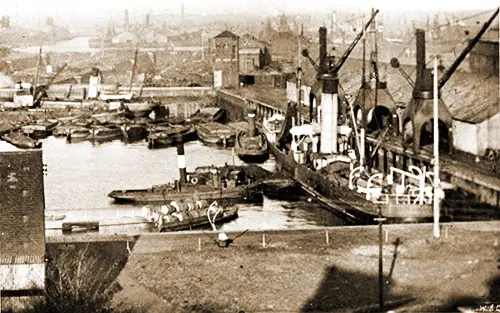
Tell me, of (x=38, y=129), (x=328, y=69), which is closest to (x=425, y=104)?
(x=328, y=69)

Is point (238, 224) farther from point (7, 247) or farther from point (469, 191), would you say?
point (7, 247)

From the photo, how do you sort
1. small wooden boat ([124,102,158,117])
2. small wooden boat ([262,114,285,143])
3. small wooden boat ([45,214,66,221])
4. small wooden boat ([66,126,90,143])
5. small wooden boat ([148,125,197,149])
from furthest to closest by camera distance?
small wooden boat ([124,102,158,117])
small wooden boat ([66,126,90,143])
small wooden boat ([148,125,197,149])
small wooden boat ([262,114,285,143])
small wooden boat ([45,214,66,221])

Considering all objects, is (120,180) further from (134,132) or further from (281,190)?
(134,132)

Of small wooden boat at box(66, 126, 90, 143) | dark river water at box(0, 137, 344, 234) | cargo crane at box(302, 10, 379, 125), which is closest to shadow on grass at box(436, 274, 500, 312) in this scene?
dark river water at box(0, 137, 344, 234)

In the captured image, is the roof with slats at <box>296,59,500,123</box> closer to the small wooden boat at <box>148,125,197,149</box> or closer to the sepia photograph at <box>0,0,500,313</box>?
the sepia photograph at <box>0,0,500,313</box>

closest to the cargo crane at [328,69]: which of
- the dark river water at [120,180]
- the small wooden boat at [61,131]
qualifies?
the dark river water at [120,180]
